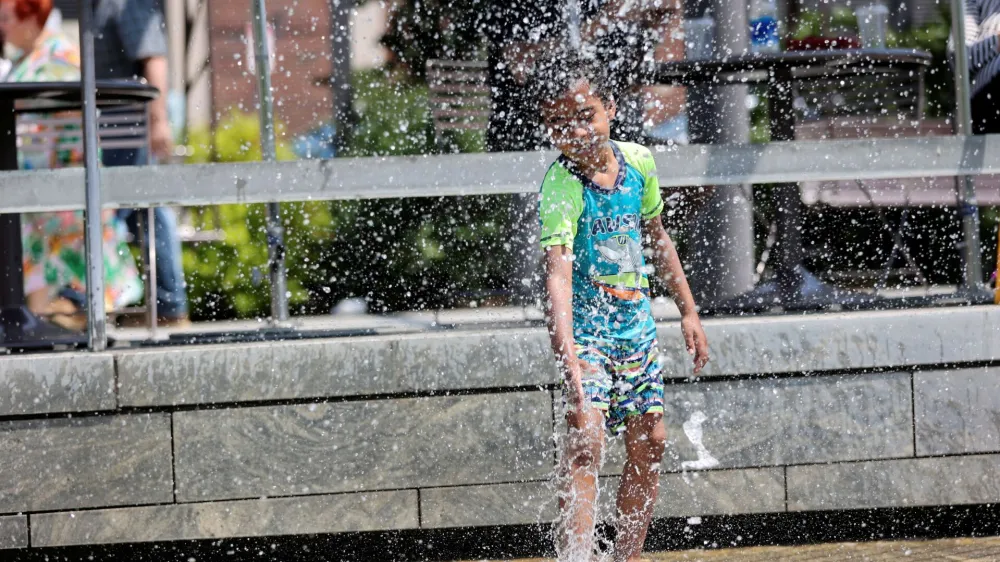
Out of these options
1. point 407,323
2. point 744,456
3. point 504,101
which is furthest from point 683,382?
point 504,101

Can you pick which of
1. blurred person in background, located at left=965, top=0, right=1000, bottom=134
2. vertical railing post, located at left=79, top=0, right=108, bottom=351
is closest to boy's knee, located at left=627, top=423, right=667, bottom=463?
vertical railing post, located at left=79, top=0, right=108, bottom=351

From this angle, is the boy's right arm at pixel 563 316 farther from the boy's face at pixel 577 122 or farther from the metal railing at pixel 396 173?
the metal railing at pixel 396 173

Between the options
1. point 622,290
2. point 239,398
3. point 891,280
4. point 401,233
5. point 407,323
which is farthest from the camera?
point 401,233

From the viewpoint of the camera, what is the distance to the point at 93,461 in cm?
480

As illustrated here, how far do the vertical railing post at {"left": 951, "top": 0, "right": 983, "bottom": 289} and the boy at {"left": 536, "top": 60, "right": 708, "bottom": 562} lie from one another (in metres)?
1.66

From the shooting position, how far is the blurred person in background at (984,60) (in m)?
5.64

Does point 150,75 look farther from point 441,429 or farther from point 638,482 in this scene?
point 638,482

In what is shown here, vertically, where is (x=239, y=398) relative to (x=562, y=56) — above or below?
below

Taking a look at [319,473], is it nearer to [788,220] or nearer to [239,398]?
[239,398]

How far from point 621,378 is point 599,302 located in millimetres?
242

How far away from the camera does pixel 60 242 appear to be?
5613 millimetres

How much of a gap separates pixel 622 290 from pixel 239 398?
154cm

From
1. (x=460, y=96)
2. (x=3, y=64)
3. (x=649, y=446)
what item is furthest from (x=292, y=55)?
(x=649, y=446)

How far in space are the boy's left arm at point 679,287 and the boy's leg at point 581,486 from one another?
1.33 ft
